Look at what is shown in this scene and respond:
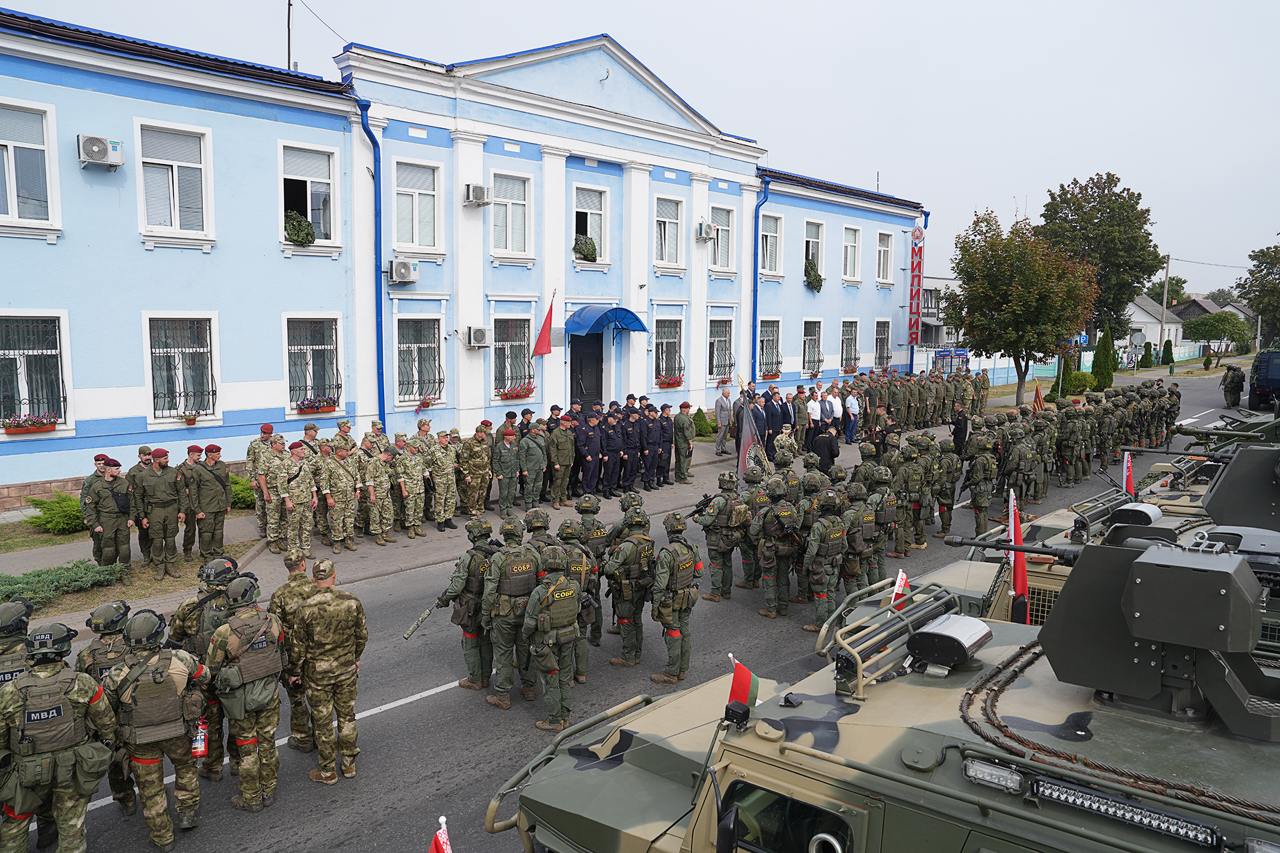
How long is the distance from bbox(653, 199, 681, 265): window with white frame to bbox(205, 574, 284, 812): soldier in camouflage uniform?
18.1 m

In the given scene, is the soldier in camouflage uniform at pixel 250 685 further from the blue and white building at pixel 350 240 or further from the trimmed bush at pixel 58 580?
the blue and white building at pixel 350 240

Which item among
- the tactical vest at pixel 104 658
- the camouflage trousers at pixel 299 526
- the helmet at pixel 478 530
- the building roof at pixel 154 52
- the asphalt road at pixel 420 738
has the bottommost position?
the asphalt road at pixel 420 738

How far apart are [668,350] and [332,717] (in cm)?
1814

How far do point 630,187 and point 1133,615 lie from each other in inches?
792

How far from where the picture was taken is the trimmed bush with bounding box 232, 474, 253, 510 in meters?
15.6

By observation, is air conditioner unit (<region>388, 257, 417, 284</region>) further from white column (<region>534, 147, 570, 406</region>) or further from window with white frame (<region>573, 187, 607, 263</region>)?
window with white frame (<region>573, 187, 607, 263</region>)

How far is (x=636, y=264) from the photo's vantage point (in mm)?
23062

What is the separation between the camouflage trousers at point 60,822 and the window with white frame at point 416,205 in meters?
14.1

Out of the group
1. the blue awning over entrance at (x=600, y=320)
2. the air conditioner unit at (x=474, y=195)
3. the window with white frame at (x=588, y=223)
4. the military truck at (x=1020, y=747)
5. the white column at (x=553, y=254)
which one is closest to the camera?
the military truck at (x=1020, y=747)

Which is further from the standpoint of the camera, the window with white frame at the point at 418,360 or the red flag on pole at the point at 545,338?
the red flag on pole at the point at 545,338

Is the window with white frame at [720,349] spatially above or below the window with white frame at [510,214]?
below

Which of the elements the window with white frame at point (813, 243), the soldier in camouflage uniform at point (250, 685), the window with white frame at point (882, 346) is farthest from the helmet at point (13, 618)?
the window with white frame at point (882, 346)

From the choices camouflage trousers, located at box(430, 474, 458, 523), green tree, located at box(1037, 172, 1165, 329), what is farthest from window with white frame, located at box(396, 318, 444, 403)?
green tree, located at box(1037, 172, 1165, 329)

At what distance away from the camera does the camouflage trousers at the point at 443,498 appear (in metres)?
14.9
